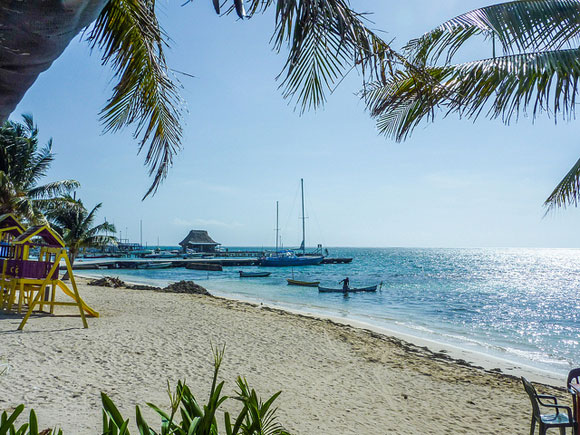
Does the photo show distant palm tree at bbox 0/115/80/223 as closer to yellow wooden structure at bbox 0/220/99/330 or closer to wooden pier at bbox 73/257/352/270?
yellow wooden structure at bbox 0/220/99/330

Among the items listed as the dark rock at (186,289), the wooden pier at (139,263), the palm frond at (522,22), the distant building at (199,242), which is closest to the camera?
the palm frond at (522,22)

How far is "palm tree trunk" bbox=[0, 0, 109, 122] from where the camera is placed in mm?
1223

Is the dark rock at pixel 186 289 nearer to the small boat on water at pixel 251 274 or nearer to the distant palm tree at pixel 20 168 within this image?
the distant palm tree at pixel 20 168

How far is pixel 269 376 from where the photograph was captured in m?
7.04

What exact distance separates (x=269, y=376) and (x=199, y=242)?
291ft

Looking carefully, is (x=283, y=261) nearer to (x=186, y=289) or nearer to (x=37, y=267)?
(x=186, y=289)

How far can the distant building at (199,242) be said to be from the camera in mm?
93312

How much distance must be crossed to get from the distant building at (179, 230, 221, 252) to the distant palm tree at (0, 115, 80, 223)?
75.7m

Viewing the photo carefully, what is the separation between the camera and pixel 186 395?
2398 millimetres

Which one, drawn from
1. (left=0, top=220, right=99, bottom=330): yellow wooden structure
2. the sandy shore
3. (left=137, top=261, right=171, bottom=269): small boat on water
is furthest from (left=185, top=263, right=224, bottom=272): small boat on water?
(left=0, top=220, right=99, bottom=330): yellow wooden structure

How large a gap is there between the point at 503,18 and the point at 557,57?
68 cm

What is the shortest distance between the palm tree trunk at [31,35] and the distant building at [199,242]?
307 feet

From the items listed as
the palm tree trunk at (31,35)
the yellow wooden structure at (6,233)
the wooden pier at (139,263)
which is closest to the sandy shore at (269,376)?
the yellow wooden structure at (6,233)

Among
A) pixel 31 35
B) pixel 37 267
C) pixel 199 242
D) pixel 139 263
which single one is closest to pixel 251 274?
pixel 139 263
